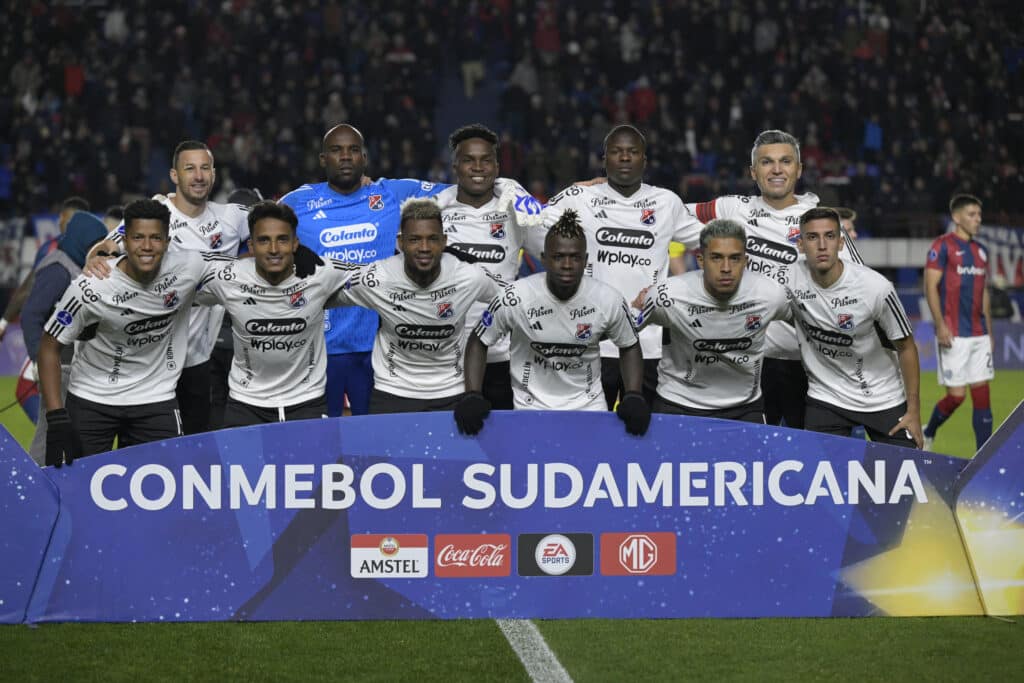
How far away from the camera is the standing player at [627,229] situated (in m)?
6.69

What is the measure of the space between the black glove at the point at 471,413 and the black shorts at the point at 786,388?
218 cm

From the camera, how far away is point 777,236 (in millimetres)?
6707

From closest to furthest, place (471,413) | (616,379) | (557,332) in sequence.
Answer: (471,413)
(557,332)
(616,379)

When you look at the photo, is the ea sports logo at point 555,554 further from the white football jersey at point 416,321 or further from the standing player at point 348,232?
the standing player at point 348,232

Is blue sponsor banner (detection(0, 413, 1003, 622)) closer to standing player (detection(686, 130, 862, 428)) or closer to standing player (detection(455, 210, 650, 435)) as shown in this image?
standing player (detection(455, 210, 650, 435))

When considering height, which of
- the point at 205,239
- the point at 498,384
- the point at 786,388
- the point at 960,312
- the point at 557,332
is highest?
the point at 205,239

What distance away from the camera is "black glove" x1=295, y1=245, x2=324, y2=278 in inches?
234

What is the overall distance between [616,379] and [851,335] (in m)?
1.24

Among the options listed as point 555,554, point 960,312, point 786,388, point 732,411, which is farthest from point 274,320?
point 960,312

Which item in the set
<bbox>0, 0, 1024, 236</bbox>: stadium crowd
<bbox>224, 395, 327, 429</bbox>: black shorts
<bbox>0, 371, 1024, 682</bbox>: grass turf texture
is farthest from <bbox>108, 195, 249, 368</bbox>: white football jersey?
<bbox>0, 0, 1024, 236</bbox>: stadium crowd

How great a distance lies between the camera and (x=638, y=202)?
677 cm

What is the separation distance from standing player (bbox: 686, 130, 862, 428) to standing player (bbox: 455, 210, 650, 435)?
1180 millimetres

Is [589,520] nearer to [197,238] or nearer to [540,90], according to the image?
[197,238]

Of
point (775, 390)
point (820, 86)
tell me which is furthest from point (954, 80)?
point (775, 390)
